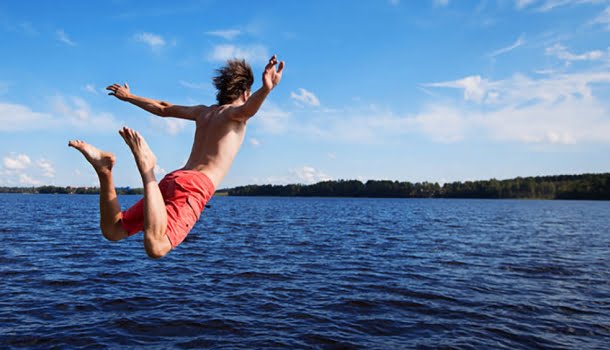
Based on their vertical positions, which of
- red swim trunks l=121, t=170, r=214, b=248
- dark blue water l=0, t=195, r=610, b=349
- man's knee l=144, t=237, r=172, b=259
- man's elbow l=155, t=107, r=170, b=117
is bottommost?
dark blue water l=0, t=195, r=610, b=349

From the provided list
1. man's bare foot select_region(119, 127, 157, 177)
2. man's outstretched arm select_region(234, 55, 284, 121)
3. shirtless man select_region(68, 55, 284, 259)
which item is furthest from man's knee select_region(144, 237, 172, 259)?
man's outstretched arm select_region(234, 55, 284, 121)

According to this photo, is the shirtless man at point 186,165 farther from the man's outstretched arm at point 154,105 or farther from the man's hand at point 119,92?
the man's hand at point 119,92

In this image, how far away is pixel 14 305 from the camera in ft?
44.7

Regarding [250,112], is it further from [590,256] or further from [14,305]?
[590,256]

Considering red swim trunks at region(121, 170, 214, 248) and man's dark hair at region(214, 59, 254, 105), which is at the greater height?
man's dark hair at region(214, 59, 254, 105)

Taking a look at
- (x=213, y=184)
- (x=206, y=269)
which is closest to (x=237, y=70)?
(x=213, y=184)

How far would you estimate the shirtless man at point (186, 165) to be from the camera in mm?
4621

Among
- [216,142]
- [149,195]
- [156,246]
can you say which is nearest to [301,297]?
[216,142]

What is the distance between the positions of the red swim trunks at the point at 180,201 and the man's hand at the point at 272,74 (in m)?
1.35

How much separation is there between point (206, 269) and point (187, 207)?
1518 centimetres

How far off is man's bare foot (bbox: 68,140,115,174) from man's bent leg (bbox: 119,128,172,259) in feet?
0.94

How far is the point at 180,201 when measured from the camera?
203 inches

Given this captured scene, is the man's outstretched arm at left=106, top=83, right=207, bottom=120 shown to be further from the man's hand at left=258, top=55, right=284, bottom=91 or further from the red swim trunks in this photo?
the man's hand at left=258, top=55, right=284, bottom=91

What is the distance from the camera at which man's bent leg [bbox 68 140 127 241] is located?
15.2 ft
